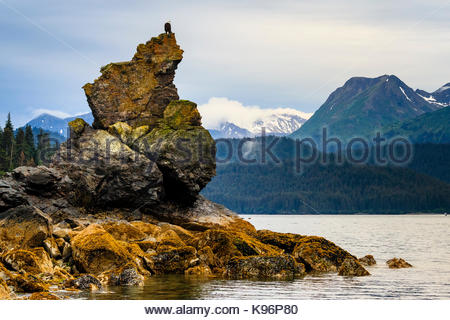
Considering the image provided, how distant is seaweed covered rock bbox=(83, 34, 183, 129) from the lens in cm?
6025

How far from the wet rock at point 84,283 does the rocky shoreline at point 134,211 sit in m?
0.05

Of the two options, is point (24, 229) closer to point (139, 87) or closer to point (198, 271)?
point (198, 271)

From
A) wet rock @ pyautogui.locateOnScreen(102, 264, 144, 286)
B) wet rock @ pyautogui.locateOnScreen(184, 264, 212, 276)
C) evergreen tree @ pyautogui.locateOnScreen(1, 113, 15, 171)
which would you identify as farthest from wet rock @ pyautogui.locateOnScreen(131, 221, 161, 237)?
evergreen tree @ pyautogui.locateOnScreen(1, 113, 15, 171)

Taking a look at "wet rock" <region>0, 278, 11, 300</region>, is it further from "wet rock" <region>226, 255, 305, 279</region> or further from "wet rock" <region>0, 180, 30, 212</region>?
"wet rock" <region>0, 180, 30, 212</region>

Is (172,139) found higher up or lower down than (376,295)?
higher up

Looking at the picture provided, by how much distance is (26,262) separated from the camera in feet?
93.2

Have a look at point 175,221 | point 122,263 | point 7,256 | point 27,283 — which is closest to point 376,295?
point 122,263

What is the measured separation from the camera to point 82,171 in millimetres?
53500

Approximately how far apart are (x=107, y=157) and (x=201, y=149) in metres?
9.65

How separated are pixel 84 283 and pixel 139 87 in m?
37.8

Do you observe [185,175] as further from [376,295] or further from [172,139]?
[376,295]

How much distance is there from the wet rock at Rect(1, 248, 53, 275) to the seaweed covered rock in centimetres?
3223

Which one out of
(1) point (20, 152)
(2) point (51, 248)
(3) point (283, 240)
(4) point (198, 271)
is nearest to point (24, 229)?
(2) point (51, 248)

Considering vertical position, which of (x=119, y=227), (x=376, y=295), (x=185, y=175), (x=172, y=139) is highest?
(x=172, y=139)
